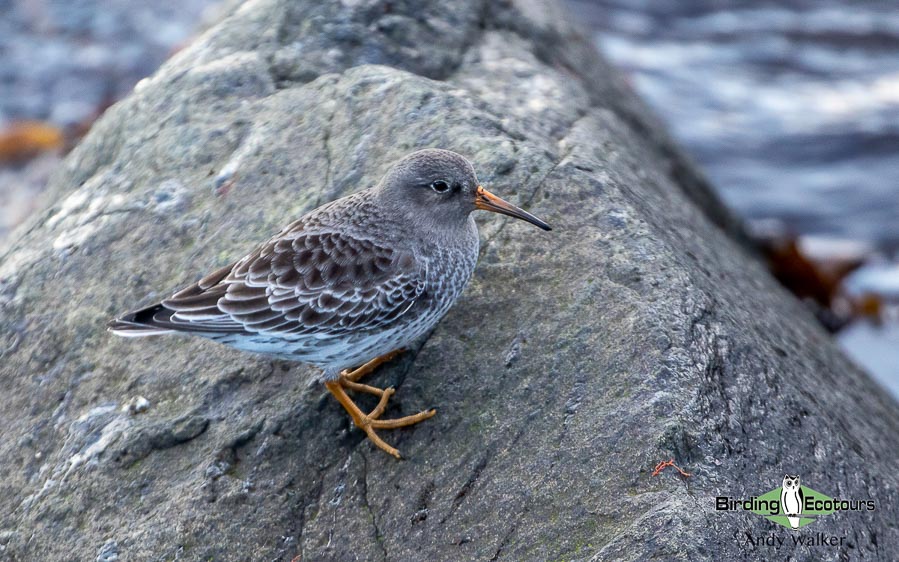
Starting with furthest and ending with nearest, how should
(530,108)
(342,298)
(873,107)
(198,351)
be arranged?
(873,107) < (530,108) < (198,351) < (342,298)

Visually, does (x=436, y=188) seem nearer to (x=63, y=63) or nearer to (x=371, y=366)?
(x=371, y=366)

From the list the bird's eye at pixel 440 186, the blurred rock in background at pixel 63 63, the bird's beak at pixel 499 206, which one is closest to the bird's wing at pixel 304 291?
the bird's eye at pixel 440 186

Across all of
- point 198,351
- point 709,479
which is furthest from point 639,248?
point 198,351

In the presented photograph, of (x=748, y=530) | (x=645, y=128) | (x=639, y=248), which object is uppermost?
(x=639, y=248)

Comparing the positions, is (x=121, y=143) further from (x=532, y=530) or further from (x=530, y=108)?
(x=532, y=530)

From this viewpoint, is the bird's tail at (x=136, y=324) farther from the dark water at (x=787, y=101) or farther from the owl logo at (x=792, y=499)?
the dark water at (x=787, y=101)

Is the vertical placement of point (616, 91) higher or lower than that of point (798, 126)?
higher

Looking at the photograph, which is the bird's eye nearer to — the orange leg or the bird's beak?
the bird's beak

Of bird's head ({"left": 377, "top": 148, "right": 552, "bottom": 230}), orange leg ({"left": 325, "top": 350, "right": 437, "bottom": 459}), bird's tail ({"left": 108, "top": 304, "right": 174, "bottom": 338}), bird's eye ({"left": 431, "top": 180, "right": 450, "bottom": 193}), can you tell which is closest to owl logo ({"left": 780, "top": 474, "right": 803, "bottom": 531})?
orange leg ({"left": 325, "top": 350, "right": 437, "bottom": 459})
